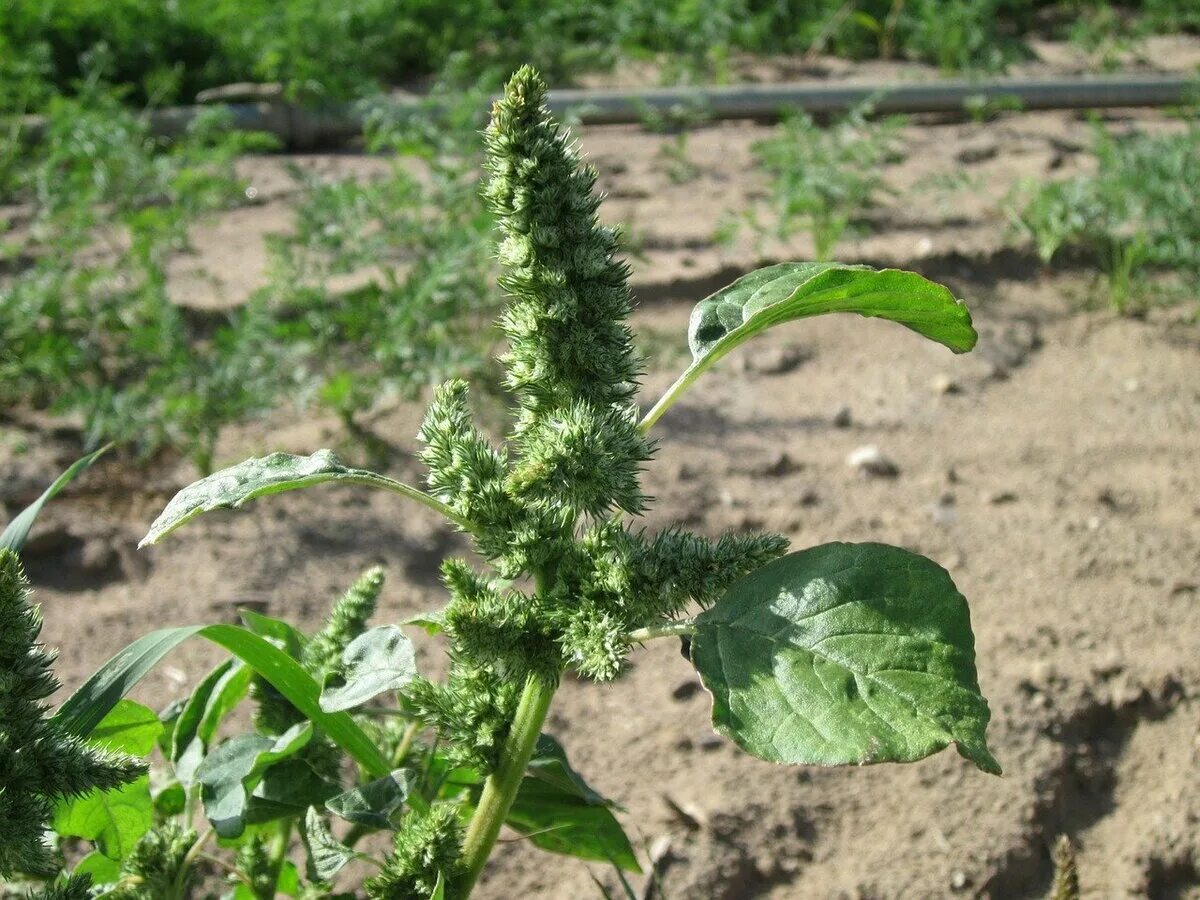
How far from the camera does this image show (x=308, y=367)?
3.62 metres

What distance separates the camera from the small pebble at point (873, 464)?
313cm

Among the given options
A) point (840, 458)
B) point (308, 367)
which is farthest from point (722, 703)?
point (308, 367)

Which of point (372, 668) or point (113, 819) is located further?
point (113, 819)

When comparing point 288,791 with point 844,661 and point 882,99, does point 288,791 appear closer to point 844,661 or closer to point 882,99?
point 844,661

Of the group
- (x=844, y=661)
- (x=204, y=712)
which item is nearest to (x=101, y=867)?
(x=204, y=712)

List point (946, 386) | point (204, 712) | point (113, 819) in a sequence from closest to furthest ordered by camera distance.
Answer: point (113, 819) → point (204, 712) → point (946, 386)

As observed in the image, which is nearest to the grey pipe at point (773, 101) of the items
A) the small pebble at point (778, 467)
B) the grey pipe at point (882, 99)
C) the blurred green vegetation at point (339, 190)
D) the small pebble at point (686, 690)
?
the grey pipe at point (882, 99)

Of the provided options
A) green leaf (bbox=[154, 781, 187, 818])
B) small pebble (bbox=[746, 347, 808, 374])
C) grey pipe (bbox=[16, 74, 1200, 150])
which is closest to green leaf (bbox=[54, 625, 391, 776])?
green leaf (bbox=[154, 781, 187, 818])

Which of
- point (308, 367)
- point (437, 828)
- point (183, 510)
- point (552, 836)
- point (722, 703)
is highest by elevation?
point (183, 510)

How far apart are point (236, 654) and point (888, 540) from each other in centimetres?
189

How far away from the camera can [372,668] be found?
1.14 metres

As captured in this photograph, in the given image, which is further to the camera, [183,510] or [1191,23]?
[1191,23]

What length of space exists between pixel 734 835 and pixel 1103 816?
658 mm

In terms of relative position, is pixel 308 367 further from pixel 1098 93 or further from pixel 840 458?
pixel 1098 93
